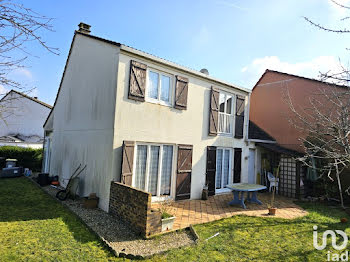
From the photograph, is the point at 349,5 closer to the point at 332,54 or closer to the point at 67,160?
the point at 332,54

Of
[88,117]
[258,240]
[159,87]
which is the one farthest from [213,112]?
[258,240]

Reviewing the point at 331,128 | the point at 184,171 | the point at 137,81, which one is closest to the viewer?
the point at 331,128

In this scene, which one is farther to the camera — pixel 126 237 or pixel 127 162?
pixel 127 162

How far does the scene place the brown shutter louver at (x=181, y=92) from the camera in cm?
976

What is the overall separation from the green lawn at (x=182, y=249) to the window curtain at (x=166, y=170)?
268cm

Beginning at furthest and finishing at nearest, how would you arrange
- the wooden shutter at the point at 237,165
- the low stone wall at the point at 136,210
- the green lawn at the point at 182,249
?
1. the wooden shutter at the point at 237,165
2. the low stone wall at the point at 136,210
3. the green lawn at the point at 182,249

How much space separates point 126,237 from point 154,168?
334 centimetres

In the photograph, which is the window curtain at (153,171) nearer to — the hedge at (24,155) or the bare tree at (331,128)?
the bare tree at (331,128)

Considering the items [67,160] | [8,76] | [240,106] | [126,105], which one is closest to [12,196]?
[67,160]

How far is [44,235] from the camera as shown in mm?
5969

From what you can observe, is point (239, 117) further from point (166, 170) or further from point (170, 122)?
point (166, 170)

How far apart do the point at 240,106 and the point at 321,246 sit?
8196 millimetres

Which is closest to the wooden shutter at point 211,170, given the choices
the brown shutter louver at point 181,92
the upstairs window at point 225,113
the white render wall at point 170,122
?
the white render wall at point 170,122

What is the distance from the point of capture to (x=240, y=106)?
12.9 meters
